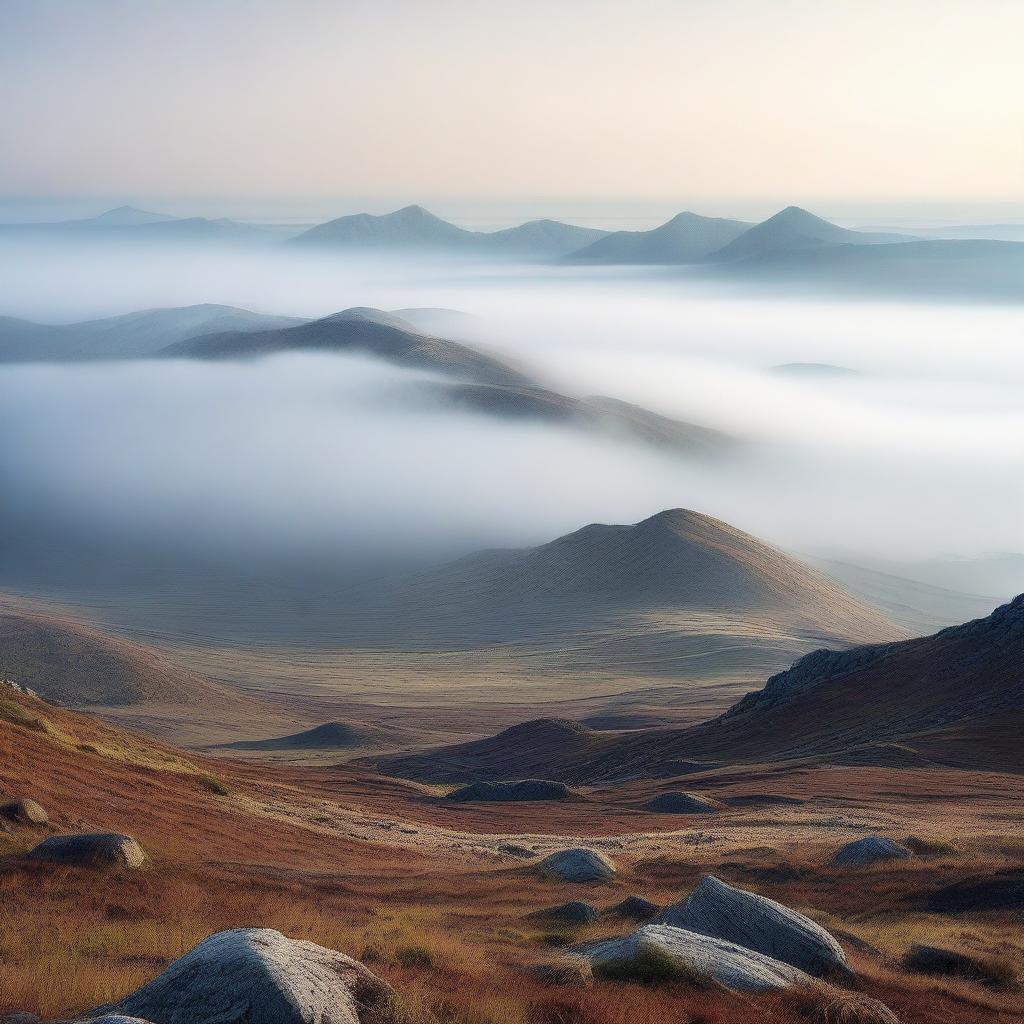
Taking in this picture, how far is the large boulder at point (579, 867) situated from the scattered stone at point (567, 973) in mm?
12094

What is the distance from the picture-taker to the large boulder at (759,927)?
Result: 16688 mm

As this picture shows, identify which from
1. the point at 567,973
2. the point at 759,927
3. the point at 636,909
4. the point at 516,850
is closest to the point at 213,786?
the point at 516,850

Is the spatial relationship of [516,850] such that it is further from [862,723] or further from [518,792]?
[862,723]

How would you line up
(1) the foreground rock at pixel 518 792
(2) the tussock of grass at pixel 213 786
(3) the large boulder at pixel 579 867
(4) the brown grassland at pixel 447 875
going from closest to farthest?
(4) the brown grassland at pixel 447 875 < (3) the large boulder at pixel 579 867 < (2) the tussock of grass at pixel 213 786 < (1) the foreground rock at pixel 518 792

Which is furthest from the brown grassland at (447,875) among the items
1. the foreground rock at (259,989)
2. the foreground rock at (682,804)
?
the foreground rock at (682,804)

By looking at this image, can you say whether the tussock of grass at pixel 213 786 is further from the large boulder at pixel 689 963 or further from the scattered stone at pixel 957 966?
the scattered stone at pixel 957 966

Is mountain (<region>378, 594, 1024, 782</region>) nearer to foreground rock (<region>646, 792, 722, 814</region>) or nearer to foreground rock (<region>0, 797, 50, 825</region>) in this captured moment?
foreground rock (<region>646, 792, 722, 814</region>)

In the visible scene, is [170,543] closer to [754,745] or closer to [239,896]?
[754,745]

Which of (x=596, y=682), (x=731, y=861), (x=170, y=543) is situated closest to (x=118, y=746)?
(x=731, y=861)

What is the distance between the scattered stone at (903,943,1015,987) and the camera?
17438mm

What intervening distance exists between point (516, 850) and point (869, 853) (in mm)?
Answer: 10375

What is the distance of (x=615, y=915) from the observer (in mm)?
21734

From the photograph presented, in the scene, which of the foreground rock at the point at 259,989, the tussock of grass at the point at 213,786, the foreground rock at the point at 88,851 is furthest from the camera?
the tussock of grass at the point at 213,786

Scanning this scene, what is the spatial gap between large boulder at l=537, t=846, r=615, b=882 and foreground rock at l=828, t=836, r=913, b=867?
5042 mm
